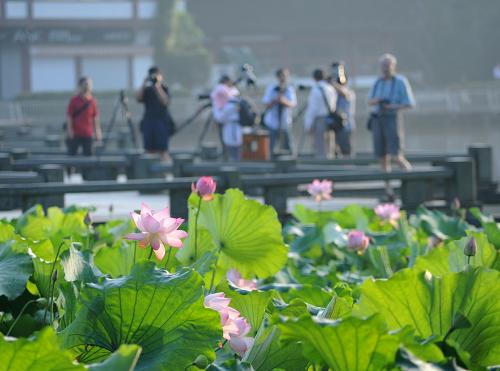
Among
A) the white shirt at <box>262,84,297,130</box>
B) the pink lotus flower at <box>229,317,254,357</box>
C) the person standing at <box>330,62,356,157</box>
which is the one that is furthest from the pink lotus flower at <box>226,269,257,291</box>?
the person standing at <box>330,62,356,157</box>

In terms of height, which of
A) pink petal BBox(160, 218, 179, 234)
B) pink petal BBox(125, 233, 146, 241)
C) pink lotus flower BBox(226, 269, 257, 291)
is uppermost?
pink petal BBox(160, 218, 179, 234)

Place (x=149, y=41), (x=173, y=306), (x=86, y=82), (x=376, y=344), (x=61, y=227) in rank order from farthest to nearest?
(x=149, y=41)
(x=86, y=82)
(x=61, y=227)
(x=173, y=306)
(x=376, y=344)

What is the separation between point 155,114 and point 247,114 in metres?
1.19

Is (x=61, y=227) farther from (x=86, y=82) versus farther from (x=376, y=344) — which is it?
(x=86, y=82)

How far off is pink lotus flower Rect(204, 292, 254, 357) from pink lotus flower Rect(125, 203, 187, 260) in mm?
287

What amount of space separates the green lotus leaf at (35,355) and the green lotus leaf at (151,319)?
0.39 m

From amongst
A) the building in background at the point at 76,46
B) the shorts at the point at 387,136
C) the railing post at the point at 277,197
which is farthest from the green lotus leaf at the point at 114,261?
the building in background at the point at 76,46

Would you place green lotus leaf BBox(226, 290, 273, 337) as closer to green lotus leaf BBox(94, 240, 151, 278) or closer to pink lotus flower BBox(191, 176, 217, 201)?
pink lotus flower BBox(191, 176, 217, 201)

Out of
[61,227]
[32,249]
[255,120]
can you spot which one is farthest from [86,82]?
[32,249]

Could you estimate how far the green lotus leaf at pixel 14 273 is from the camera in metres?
2.72

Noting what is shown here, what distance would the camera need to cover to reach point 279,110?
18.6 metres

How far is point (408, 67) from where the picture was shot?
2432 inches

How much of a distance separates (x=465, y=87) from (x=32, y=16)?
17722 millimetres

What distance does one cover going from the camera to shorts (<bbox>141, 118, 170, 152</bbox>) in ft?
56.9
